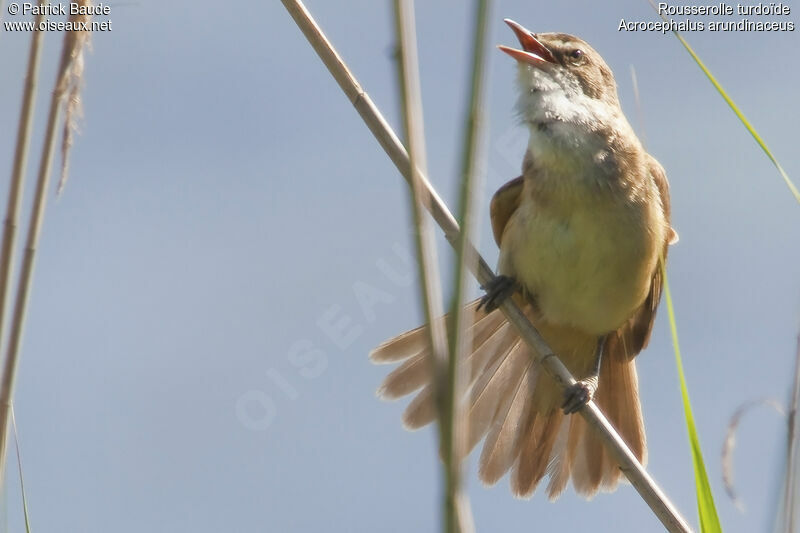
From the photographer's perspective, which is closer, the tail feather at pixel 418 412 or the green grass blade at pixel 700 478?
the green grass blade at pixel 700 478

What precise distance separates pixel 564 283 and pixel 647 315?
0.57 metres

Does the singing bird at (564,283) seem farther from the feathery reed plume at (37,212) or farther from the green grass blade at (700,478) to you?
the feathery reed plume at (37,212)

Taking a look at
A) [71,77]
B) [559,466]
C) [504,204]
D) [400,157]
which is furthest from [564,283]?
[71,77]

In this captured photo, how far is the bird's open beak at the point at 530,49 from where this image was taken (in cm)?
349

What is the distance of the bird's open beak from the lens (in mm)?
3488

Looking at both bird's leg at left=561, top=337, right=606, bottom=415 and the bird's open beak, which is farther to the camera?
the bird's open beak

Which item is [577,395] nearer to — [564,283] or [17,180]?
[564,283]

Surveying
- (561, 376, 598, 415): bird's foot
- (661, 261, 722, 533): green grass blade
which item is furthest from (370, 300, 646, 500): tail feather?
(661, 261, 722, 533): green grass blade

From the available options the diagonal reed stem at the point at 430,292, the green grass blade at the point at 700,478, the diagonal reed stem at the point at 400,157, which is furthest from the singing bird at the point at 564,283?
the diagonal reed stem at the point at 430,292

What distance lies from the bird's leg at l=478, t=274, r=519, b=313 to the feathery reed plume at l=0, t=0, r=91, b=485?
1842 mm

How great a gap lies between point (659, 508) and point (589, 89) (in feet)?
6.84

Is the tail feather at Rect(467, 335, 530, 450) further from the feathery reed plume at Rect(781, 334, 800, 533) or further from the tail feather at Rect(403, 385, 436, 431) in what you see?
the feathery reed plume at Rect(781, 334, 800, 533)

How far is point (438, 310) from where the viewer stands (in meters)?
0.91

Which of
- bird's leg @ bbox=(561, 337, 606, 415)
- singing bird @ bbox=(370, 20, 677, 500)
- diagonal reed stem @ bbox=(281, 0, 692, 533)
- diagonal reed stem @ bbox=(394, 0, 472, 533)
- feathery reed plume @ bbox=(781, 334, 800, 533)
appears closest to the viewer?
diagonal reed stem @ bbox=(394, 0, 472, 533)
